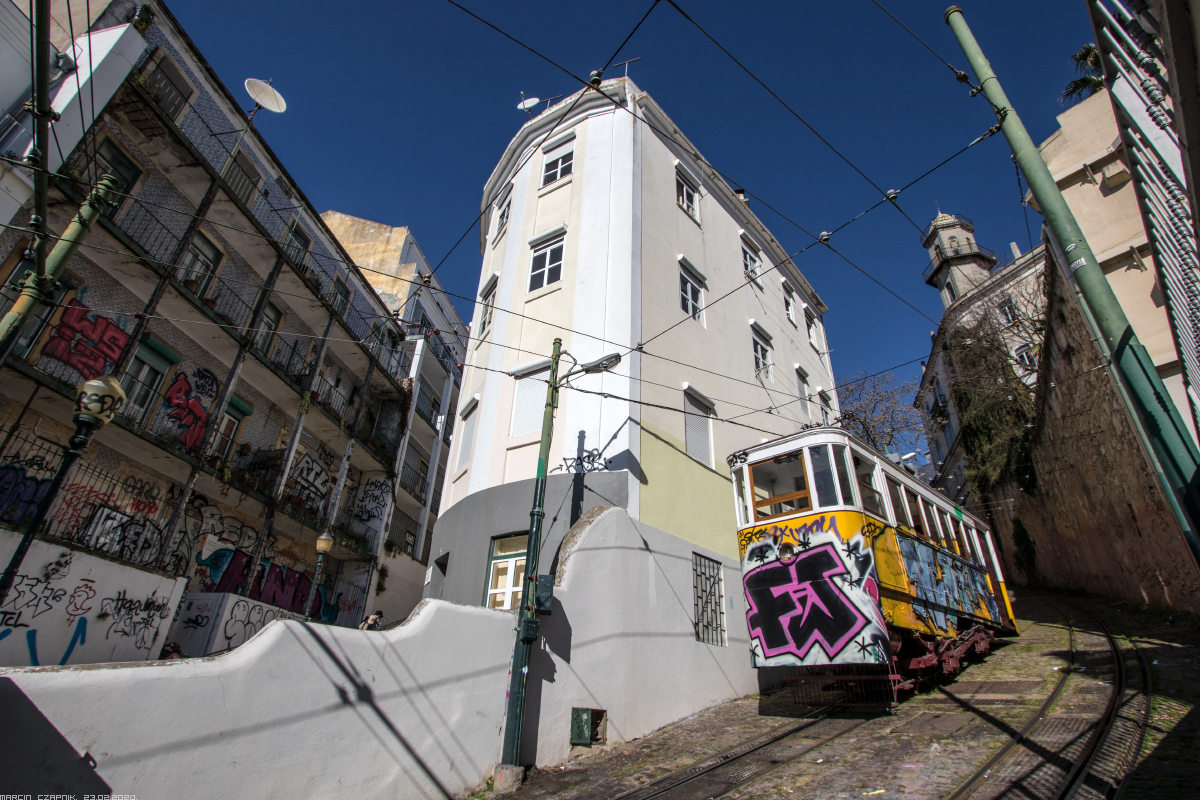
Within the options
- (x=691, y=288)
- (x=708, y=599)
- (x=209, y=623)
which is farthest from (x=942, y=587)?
(x=209, y=623)

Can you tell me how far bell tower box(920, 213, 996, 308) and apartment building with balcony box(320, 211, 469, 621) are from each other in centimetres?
3441

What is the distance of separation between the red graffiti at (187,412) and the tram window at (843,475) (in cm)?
1447

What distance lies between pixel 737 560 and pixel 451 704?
302 inches

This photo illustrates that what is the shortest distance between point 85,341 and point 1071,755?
17.5m

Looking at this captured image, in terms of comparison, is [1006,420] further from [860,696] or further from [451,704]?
[451,704]

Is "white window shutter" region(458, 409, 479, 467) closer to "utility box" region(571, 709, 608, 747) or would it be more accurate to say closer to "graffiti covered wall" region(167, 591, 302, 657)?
"graffiti covered wall" region(167, 591, 302, 657)

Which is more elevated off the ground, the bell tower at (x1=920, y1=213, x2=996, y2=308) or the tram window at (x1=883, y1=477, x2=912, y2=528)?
the bell tower at (x1=920, y1=213, x2=996, y2=308)

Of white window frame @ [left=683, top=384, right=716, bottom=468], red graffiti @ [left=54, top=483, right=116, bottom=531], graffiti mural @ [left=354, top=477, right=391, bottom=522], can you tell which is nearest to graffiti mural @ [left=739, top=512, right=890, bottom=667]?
white window frame @ [left=683, top=384, right=716, bottom=468]

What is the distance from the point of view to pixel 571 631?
8.17 m

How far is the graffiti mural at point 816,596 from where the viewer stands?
8.23 metres

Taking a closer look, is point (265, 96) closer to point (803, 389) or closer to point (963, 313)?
point (803, 389)

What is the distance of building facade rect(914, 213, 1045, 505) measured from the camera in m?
26.9

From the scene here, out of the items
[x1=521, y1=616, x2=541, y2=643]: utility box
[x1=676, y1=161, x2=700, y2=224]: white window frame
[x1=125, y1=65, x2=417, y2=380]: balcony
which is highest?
[x1=676, y1=161, x2=700, y2=224]: white window frame

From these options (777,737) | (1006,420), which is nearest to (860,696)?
(777,737)
